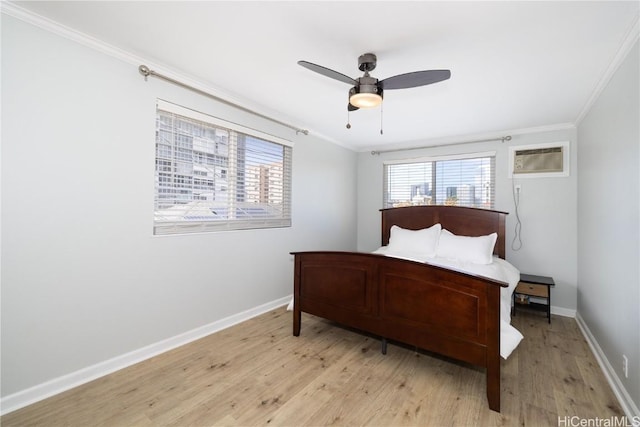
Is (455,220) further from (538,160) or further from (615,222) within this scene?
(615,222)

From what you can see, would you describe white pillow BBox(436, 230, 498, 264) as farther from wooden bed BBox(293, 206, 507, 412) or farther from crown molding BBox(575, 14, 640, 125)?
crown molding BBox(575, 14, 640, 125)

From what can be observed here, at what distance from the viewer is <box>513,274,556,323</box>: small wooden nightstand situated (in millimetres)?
3219

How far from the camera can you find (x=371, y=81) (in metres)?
1.98

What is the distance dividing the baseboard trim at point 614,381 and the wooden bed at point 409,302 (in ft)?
2.47

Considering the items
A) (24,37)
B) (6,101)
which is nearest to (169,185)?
(6,101)

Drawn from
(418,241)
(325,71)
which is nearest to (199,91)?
(325,71)

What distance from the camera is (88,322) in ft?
6.50

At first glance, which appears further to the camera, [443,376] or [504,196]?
[504,196]

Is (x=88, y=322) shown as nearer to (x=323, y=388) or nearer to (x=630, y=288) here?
(x=323, y=388)

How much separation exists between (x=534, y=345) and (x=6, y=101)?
4.46 m

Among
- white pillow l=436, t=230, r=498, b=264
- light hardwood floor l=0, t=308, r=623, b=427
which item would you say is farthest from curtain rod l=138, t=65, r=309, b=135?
white pillow l=436, t=230, r=498, b=264

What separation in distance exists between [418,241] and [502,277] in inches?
41.9

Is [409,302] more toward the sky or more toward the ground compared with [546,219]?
more toward the ground

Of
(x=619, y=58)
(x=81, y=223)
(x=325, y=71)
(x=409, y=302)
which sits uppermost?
(x=619, y=58)
